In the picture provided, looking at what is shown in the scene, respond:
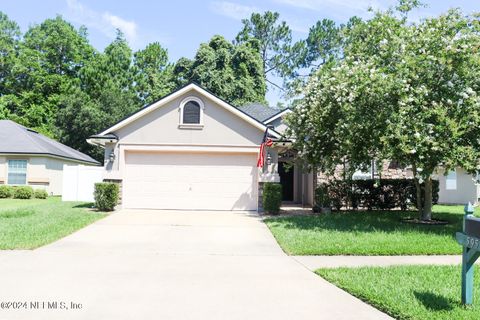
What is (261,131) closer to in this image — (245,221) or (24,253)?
(245,221)

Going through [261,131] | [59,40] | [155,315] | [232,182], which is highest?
[59,40]

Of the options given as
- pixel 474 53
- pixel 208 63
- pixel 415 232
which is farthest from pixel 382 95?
pixel 208 63

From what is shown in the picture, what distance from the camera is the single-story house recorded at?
17.1 m

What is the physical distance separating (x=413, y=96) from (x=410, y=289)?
643 cm

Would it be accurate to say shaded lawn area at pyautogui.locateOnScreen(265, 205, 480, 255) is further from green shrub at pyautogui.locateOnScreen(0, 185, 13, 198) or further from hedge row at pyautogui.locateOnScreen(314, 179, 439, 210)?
green shrub at pyautogui.locateOnScreen(0, 185, 13, 198)

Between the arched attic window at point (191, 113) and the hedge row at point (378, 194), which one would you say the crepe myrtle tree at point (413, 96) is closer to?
the hedge row at point (378, 194)

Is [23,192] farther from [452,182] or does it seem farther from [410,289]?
[452,182]

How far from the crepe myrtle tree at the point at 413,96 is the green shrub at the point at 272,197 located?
3652 millimetres

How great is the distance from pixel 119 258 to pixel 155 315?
354cm

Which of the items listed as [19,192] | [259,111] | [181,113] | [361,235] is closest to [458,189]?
[259,111]

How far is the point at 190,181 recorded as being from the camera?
17.2 metres

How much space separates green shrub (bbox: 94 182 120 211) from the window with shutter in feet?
12.8

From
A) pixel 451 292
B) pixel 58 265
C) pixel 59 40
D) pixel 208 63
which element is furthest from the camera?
pixel 59 40

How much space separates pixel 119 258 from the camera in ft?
26.9
